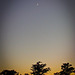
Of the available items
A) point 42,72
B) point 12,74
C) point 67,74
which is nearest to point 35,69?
point 42,72

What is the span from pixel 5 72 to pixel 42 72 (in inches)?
65.3

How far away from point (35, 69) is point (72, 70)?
1.73 meters

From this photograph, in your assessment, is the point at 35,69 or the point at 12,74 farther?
the point at 35,69

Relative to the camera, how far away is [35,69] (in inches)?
242

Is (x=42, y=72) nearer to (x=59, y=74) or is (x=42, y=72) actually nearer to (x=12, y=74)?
(x=59, y=74)

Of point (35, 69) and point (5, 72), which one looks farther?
point (35, 69)

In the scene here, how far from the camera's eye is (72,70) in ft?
20.2

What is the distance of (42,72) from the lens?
6066mm

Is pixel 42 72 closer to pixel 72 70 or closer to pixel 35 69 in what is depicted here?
pixel 35 69

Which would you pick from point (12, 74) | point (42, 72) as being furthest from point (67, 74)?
point (12, 74)

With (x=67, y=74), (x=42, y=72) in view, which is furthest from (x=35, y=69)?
(x=67, y=74)

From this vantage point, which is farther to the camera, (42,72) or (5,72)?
(42,72)

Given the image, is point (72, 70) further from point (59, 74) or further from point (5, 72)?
point (5, 72)

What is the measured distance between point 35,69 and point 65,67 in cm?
→ 141
